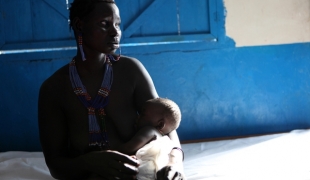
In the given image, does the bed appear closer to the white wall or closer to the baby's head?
the baby's head

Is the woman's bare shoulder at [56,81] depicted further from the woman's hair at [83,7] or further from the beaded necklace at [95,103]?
the woman's hair at [83,7]

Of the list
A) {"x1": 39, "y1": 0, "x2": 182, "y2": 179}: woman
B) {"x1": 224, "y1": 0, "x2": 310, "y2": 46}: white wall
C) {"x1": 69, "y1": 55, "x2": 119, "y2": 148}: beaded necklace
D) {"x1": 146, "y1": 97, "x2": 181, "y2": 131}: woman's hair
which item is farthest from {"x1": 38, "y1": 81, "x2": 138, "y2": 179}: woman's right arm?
{"x1": 224, "y1": 0, "x2": 310, "y2": 46}: white wall

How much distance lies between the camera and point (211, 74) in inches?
174

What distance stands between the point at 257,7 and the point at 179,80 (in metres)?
0.93

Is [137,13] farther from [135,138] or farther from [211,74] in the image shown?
[135,138]

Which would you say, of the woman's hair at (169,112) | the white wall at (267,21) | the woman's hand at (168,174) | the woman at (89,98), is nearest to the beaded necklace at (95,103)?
the woman at (89,98)

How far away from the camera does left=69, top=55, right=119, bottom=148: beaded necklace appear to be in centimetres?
246

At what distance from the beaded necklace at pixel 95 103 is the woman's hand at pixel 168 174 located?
1.46ft

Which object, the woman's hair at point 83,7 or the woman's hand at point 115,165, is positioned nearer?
the woman's hand at point 115,165

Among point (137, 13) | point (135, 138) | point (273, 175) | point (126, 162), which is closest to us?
point (126, 162)

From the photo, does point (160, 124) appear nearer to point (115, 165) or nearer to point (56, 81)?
point (115, 165)

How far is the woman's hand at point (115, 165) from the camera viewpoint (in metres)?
2.12

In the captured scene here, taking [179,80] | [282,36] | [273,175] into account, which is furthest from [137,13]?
[273,175]

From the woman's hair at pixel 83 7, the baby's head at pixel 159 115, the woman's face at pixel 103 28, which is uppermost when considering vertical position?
the woman's hair at pixel 83 7
